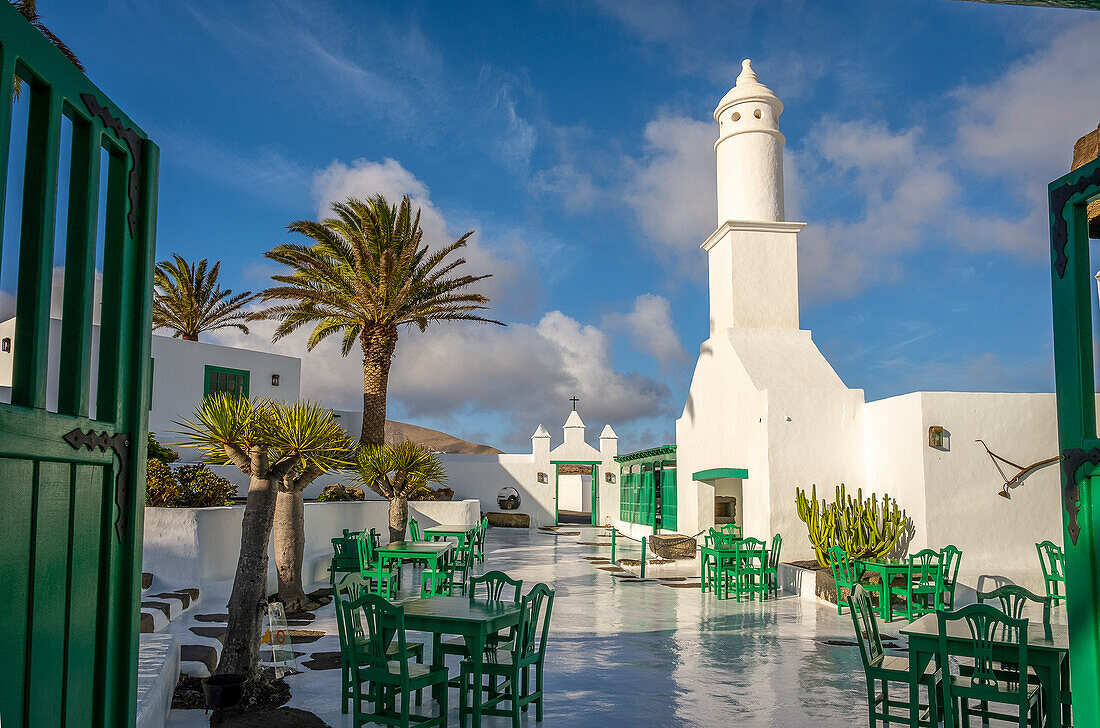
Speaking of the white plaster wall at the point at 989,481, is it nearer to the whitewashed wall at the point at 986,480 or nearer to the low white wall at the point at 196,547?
the whitewashed wall at the point at 986,480

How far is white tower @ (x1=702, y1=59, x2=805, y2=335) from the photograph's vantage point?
18.4m

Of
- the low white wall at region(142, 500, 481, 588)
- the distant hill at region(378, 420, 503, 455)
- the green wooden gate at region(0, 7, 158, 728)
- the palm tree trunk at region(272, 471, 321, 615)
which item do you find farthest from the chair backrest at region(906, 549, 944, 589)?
the distant hill at region(378, 420, 503, 455)

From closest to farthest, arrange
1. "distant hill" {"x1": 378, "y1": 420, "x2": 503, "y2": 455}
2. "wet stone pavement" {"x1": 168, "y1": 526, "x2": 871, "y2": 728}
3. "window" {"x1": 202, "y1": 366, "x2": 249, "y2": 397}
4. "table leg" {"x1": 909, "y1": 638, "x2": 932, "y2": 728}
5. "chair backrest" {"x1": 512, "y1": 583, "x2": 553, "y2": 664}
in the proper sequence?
"table leg" {"x1": 909, "y1": 638, "x2": 932, "y2": 728} → "chair backrest" {"x1": 512, "y1": 583, "x2": 553, "y2": 664} → "wet stone pavement" {"x1": 168, "y1": 526, "x2": 871, "y2": 728} → "window" {"x1": 202, "y1": 366, "x2": 249, "y2": 397} → "distant hill" {"x1": 378, "y1": 420, "x2": 503, "y2": 455}

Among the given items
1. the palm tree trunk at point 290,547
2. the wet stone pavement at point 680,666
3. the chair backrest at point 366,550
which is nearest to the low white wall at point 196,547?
the palm tree trunk at point 290,547

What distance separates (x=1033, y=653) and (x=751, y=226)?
14.3m

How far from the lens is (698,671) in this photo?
7.99 m

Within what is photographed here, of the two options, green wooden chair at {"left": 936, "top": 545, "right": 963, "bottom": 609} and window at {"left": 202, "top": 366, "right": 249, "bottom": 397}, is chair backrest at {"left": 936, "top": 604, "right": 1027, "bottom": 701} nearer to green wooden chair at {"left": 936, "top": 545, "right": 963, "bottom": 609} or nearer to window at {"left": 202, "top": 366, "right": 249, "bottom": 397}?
green wooden chair at {"left": 936, "top": 545, "right": 963, "bottom": 609}

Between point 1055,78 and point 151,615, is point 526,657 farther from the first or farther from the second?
point 1055,78

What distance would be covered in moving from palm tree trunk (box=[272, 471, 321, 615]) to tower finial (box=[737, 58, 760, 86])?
14.4m

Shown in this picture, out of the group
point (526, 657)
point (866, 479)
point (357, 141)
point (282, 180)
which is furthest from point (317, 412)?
point (357, 141)

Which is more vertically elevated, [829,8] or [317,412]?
[829,8]

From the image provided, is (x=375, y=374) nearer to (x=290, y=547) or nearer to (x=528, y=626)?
(x=290, y=547)

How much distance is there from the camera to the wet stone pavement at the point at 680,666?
254 inches

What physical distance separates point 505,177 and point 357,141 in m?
4.63
